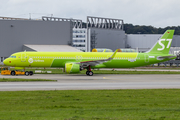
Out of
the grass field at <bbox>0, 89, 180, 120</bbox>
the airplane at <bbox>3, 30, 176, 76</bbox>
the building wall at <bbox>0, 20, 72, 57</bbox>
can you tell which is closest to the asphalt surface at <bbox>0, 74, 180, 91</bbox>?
the grass field at <bbox>0, 89, 180, 120</bbox>

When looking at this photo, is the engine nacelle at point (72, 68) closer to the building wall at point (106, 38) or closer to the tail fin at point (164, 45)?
the tail fin at point (164, 45)

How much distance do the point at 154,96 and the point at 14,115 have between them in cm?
1071

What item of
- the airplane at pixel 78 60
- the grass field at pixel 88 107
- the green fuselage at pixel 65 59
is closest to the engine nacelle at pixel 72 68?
the airplane at pixel 78 60

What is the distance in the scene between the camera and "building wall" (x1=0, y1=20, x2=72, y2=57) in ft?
235

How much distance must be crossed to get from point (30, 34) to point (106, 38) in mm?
49573

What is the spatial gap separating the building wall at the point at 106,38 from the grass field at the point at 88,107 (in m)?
94.5

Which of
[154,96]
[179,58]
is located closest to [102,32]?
[179,58]

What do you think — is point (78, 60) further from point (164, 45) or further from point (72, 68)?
point (164, 45)

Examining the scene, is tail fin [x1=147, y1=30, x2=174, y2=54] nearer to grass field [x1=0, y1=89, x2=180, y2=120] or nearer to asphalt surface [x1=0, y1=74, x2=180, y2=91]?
asphalt surface [x1=0, y1=74, x2=180, y2=91]

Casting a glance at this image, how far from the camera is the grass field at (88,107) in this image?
1249cm

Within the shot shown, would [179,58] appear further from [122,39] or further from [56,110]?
[56,110]

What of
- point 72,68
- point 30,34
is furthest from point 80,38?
point 72,68

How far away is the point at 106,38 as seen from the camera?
4596 inches

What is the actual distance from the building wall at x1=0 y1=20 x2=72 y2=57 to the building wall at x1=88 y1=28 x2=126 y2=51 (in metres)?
35.7
